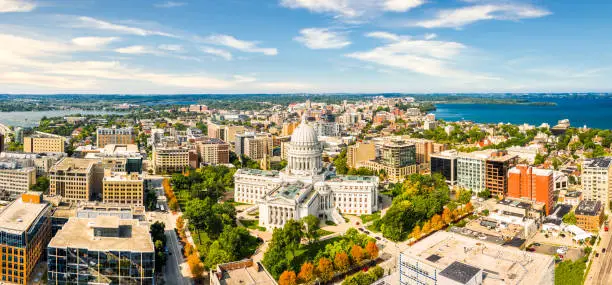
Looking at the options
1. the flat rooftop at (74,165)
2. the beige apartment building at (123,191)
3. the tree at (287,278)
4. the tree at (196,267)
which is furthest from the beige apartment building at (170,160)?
the tree at (287,278)

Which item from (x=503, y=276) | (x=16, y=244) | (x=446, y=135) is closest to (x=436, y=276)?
(x=503, y=276)

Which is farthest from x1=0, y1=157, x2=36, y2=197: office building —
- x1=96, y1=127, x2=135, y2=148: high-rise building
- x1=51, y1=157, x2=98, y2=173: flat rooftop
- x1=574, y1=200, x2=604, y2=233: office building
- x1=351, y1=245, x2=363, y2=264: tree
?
x1=574, y1=200, x2=604, y2=233: office building

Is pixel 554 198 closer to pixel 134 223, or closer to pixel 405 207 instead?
pixel 405 207

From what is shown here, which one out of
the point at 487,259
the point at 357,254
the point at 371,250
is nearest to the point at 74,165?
the point at 357,254

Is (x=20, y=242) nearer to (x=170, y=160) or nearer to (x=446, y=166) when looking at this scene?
(x=170, y=160)

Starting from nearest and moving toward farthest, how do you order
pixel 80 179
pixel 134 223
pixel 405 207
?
pixel 134 223
pixel 405 207
pixel 80 179

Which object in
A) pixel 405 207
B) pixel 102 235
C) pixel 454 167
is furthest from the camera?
pixel 454 167
